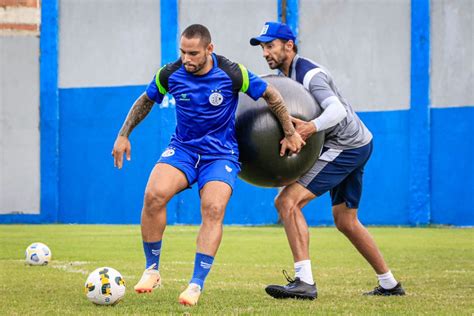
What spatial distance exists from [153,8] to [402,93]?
21.5 feet

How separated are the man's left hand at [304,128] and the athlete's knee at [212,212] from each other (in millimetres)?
844

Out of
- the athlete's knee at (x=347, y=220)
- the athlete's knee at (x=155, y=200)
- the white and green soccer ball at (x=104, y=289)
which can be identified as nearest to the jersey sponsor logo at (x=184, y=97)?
the athlete's knee at (x=155, y=200)

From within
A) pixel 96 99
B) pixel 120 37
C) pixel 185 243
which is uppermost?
pixel 120 37

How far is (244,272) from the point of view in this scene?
9.33 metres

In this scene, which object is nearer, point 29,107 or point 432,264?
point 432,264

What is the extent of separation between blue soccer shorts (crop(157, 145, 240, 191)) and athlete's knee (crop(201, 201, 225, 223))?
0.22 meters

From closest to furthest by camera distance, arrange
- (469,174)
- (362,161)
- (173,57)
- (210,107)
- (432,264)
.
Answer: (210,107) < (362,161) < (432,264) < (469,174) < (173,57)

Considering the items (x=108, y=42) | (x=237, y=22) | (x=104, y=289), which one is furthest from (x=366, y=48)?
(x=104, y=289)

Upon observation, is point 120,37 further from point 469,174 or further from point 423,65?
point 469,174

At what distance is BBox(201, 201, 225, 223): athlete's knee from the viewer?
6.27 metres

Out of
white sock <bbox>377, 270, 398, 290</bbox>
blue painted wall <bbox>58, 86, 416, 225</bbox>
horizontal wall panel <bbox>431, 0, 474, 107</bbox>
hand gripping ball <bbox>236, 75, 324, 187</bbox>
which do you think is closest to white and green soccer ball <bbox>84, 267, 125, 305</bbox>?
hand gripping ball <bbox>236, 75, 324, 187</bbox>

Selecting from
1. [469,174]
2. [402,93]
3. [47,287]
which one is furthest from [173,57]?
[47,287]

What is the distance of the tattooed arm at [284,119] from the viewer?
643 cm

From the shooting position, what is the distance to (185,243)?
1416 centimetres
